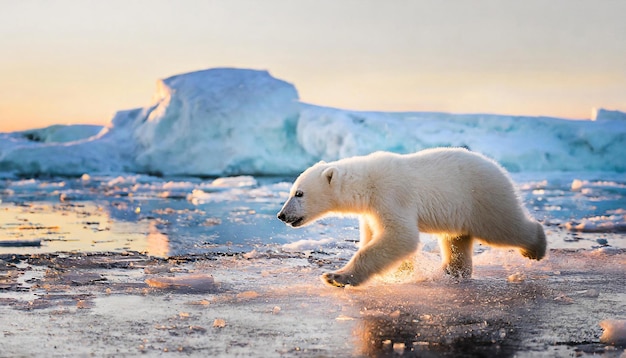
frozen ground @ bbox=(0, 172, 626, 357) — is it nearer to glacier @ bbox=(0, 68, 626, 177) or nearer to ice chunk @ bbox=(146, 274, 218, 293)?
ice chunk @ bbox=(146, 274, 218, 293)

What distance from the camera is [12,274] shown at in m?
5.11

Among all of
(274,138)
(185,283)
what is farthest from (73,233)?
(274,138)

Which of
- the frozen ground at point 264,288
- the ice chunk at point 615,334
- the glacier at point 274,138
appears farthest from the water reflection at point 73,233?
the glacier at point 274,138

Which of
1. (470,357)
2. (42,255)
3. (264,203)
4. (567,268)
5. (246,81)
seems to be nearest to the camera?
(470,357)

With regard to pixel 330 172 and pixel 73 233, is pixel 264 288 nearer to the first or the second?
pixel 330 172

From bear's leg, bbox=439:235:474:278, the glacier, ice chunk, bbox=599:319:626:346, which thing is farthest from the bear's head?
the glacier

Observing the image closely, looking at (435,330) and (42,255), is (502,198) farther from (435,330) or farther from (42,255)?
(42,255)

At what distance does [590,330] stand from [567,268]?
2.31 m

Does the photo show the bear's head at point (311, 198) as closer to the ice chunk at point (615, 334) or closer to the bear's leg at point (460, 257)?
the bear's leg at point (460, 257)

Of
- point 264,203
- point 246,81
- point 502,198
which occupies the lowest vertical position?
point 264,203

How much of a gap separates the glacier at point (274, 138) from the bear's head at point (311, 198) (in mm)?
20209

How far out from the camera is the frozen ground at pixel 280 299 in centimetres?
303

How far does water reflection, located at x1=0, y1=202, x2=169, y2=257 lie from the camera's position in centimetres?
709

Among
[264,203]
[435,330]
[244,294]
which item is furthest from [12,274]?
[264,203]
